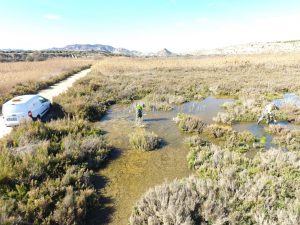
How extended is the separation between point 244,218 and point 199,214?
1126 mm

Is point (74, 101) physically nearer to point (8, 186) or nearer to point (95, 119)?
point (95, 119)

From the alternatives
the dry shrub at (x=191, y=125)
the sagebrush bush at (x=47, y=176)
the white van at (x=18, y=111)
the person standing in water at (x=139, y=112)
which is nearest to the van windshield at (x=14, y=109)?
the white van at (x=18, y=111)

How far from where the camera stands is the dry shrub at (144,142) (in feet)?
34.1

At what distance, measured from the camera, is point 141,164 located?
9.24 meters

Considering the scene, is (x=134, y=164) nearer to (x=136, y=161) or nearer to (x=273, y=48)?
(x=136, y=161)

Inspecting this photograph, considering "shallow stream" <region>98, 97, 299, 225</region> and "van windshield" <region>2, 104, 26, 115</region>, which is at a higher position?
"van windshield" <region>2, 104, 26, 115</region>

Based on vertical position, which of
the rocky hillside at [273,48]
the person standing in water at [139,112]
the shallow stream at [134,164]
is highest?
the rocky hillside at [273,48]

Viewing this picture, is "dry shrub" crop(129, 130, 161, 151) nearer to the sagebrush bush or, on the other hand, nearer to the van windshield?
the sagebrush bush

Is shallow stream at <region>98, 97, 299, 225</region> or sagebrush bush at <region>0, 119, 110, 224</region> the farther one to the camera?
shallow stream at <region>98, 97, 299, 225</region>

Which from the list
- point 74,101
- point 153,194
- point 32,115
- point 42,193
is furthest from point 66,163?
point 74,101

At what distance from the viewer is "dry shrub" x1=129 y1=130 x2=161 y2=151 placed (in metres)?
10.4

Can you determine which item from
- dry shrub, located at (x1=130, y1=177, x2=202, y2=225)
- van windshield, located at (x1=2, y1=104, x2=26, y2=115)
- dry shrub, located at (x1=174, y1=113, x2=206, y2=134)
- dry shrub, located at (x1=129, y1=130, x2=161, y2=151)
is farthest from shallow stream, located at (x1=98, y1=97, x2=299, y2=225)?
van windshield, located at (x1=2, y1=104, x2=26, y2=115)

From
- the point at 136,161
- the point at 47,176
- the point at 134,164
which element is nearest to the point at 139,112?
the point at 136,161

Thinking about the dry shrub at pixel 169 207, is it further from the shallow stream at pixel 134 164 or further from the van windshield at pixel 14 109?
the van windshield at pixel 14 109
